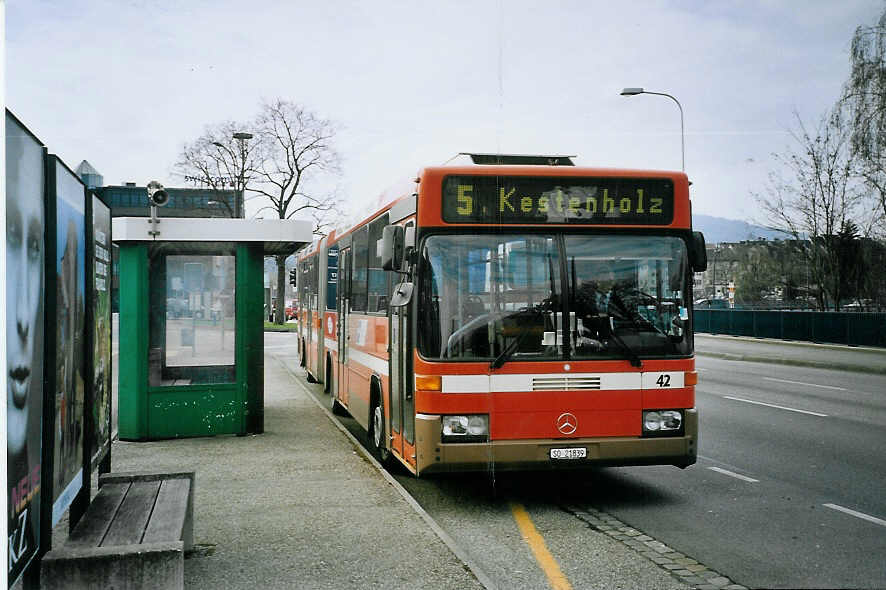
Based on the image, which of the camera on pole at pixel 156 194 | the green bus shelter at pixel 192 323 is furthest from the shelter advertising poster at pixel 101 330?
the camera on pole at pixel 156 194

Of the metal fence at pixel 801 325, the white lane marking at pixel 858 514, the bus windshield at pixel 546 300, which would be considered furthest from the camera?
the metal fence at pixel 801 325

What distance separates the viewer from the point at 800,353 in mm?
29469

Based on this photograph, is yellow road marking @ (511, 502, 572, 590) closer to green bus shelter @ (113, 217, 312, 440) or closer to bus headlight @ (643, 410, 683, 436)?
bus headlight @ (643, 410, 683, 436)

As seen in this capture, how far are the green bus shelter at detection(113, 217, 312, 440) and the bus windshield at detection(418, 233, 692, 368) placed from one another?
13.7ft

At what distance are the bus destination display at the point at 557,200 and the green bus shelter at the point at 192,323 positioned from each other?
13.3 ft

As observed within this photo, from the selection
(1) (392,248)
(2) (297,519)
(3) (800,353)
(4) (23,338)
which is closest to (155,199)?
(1) (392,248)

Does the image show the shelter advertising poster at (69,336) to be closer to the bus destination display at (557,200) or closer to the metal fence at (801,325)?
the bus destination display at (557,200)

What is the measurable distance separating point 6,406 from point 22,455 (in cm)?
32

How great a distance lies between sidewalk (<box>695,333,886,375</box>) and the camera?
81.8ft

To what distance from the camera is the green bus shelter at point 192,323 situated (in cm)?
1120

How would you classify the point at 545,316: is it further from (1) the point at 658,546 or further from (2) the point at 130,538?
(2) the point at 130,538

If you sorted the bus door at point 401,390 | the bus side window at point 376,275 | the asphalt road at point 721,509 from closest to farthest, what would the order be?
the asphalt road at point 721,509, the bus door at point 401,390, the bus side window at point 376,275

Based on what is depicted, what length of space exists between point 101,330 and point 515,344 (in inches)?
128

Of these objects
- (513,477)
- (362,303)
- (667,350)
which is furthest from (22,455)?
(362,303)
